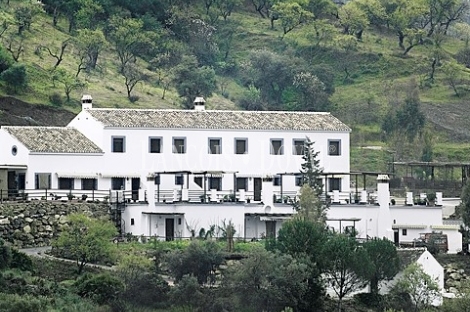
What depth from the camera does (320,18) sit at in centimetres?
16675

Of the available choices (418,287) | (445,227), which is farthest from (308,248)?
(445,227)

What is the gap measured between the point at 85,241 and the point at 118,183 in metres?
12.1

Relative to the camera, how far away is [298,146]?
10475 cm

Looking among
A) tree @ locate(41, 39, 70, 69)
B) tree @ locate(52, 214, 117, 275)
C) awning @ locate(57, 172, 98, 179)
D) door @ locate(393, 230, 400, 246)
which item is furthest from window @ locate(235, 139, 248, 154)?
tree @ locate(41, 39, 70, 69)

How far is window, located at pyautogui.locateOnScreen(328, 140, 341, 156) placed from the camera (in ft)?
347

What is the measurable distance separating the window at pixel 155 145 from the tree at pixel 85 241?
12399 mm

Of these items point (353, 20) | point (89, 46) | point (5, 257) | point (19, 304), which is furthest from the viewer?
point (353, 20)

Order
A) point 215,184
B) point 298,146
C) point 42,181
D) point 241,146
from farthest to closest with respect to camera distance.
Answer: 1. point 298,146
2. point 241,146
3. point 215,184
4. point 42,181

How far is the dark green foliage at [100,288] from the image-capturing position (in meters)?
82.8

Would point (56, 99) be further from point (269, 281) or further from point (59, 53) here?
point (269, 281)

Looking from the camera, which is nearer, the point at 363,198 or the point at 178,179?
the point at 363,198

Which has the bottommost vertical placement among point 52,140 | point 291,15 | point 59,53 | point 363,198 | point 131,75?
point 363,198

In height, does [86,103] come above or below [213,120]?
above

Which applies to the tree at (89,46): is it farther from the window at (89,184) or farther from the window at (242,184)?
the window at (89,184)
